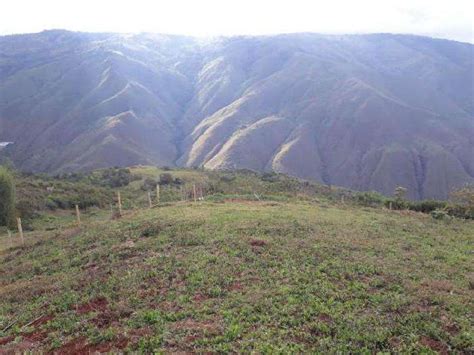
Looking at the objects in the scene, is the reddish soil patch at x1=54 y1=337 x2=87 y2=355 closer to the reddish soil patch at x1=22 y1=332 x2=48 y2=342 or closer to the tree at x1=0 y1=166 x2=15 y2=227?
the reddish soil patch at x1=22 y1=332 x2=48 y2=342

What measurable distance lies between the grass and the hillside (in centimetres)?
5

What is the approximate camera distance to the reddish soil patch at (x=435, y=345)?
11.1 meters

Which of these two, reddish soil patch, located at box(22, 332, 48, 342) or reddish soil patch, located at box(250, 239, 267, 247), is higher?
reddish soil patch, located at box(22, 332, 48, 342)

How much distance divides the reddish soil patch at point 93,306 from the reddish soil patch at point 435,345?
855 centimetres

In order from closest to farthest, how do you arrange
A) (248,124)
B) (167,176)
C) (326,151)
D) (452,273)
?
(452,273) < (167,176) < (326,151) < (248,124)

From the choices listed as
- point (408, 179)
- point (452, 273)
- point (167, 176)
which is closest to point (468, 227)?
point (452, 273)

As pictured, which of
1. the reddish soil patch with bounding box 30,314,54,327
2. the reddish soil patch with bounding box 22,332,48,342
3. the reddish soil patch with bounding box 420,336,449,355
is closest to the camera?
the reddish soil patch with bounding box 420,336,449,355

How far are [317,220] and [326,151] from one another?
13345cm

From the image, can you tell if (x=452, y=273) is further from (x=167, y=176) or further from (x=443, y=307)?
(x=167, y=176)

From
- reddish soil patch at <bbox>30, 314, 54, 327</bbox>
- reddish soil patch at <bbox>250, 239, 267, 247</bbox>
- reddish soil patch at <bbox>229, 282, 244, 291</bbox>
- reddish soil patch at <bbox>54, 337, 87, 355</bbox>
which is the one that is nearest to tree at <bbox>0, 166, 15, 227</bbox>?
reddish soil patch at <bbox>250, 239, 267, 247</bbox>

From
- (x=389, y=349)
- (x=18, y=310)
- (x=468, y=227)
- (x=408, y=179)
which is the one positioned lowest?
(x=408, y=179)

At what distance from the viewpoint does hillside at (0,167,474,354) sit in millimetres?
11680

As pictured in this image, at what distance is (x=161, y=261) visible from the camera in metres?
17.8

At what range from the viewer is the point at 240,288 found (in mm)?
14734
